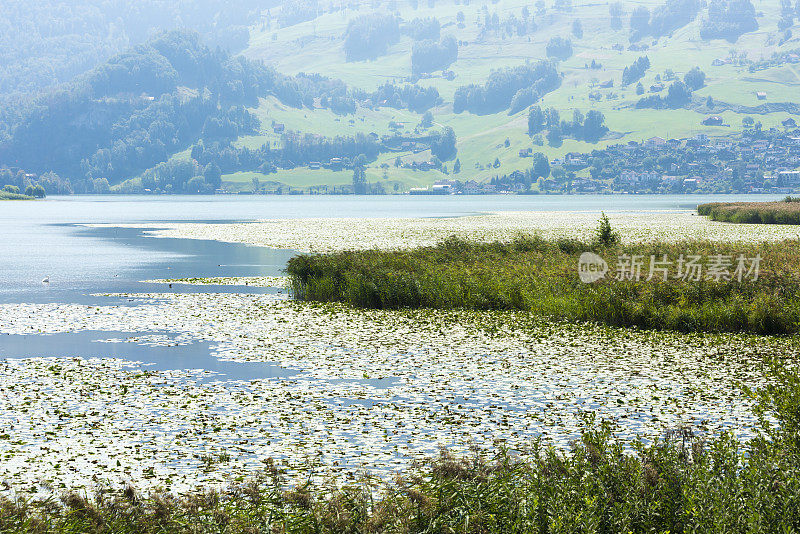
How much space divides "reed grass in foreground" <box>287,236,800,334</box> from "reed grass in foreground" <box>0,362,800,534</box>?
16.7 meters

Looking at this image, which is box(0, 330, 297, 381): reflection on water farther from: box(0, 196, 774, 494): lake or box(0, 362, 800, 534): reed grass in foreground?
box(0, 362, 800, 534): reed grass in foreground

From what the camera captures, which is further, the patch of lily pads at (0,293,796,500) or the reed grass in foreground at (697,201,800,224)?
the reed grass in foreground at (697,201,800,224)

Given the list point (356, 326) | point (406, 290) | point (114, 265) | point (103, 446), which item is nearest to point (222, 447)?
point (103, 446)

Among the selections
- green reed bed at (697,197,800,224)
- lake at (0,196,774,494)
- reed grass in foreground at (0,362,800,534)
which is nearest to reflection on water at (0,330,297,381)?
lake at (0,196,774,494)

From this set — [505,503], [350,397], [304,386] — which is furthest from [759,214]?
[505,503]

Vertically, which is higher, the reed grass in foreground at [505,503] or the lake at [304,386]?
the reed grass in foreground at [505,503]

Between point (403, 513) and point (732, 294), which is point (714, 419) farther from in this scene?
point (732, 294)

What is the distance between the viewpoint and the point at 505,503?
42.7ft

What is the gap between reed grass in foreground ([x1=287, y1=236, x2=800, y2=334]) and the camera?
109 ft

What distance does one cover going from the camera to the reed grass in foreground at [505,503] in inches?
478

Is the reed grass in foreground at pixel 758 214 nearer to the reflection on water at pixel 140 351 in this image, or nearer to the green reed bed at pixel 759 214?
the green reed bed at pixel 759 214

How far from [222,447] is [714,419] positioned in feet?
39.2

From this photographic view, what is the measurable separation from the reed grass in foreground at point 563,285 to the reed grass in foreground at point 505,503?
16.7m

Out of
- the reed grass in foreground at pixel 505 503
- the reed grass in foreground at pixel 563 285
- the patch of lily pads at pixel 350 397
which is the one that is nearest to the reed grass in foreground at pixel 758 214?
the reed grass in foreground at pixel 563 285
